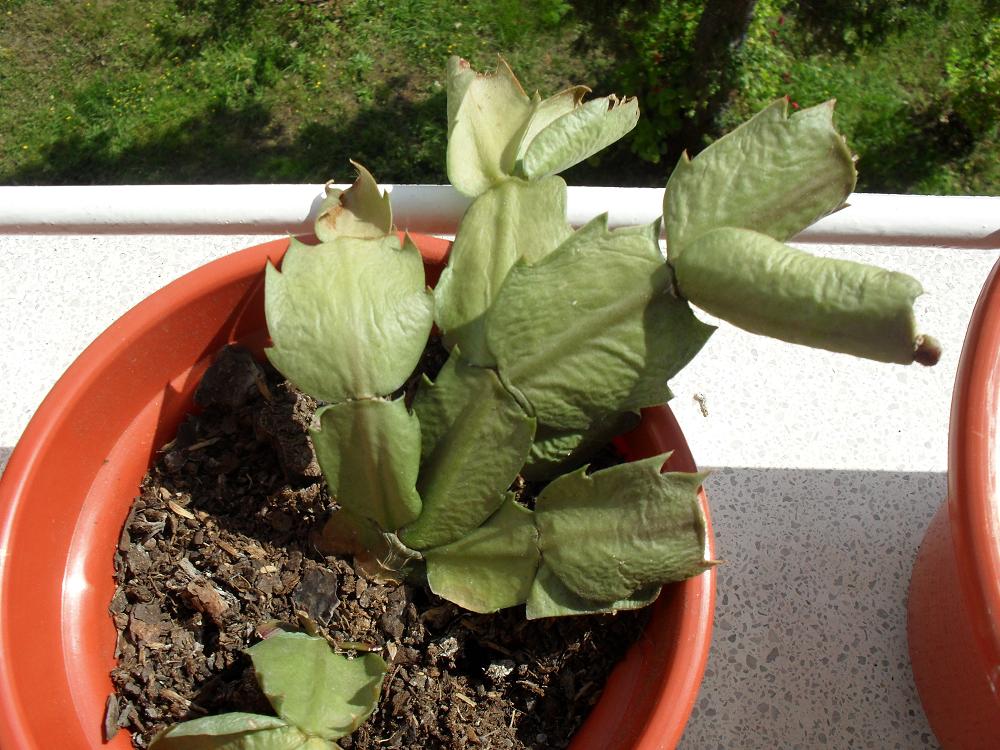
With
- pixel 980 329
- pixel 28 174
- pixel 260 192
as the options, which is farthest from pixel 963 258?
pixel 28 174

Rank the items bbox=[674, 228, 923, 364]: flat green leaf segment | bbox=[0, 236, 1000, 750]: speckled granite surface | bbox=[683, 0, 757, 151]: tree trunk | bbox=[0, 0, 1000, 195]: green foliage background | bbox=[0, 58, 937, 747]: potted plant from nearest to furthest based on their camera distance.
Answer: bbox=[674, 228, 923, 364]: flat green leaf segment, bbox=[0, 58, 937, 747]: potted plant, bbox=[0, 236, 1000, 750]: speckled granite surface, bbox=[683, 0, 757, 151]: tree trunk, bbox=[0, 0, 1000, 195]: green foliage background

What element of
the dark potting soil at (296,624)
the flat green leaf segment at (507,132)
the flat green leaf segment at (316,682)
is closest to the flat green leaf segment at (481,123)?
the flat green leaf segment at (507,132)

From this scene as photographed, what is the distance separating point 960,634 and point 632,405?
1.09 feet

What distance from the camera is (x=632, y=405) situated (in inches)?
23.2

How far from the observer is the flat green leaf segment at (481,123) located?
0.65m

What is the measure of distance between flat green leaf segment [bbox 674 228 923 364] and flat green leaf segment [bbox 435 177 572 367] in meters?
0.12

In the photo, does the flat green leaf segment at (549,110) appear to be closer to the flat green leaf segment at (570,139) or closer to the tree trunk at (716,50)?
the flat green leaf segment at (570,139)

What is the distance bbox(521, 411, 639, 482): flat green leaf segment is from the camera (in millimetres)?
621

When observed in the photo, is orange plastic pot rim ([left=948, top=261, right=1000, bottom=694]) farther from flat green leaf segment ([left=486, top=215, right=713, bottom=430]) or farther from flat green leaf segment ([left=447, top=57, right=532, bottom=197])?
flat green leaf segment ([left=447, top=57, right=532, bottom=197])

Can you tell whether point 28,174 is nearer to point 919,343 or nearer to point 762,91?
point 762,91

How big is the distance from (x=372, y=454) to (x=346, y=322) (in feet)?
0.29

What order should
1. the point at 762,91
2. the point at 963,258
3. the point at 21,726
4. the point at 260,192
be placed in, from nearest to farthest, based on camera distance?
the point at 21,726, the point at 260,192, the point at 963,258, the point at 762,91

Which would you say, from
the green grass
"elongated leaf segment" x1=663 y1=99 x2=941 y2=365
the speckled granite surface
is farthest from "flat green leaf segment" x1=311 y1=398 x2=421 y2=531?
the green grass

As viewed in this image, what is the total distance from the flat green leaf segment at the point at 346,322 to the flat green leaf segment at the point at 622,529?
0.14 metres
